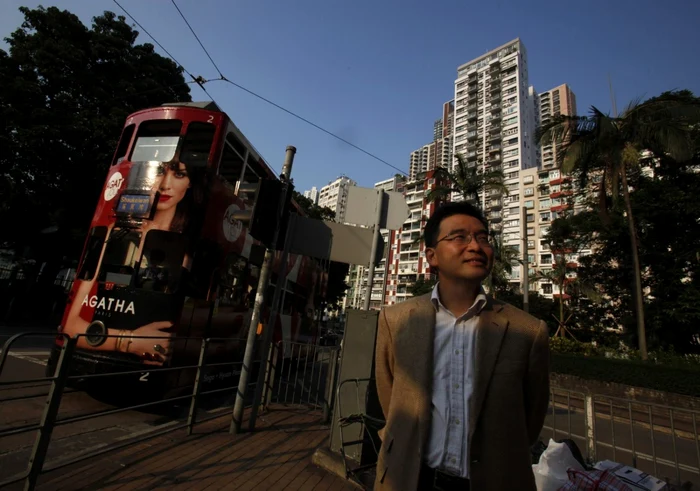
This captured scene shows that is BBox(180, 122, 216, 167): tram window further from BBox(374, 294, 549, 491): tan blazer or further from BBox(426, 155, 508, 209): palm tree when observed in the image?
BBox(426, 155, 508, 209): palm tree

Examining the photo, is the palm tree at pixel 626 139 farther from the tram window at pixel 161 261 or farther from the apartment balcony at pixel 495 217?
the apartment balcony at pixel 495 217

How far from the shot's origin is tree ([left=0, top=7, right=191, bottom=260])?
13852 millimetres

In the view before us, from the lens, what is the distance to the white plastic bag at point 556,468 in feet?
9.16

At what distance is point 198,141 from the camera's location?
6754 millimetres

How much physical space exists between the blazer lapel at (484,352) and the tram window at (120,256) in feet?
19.9

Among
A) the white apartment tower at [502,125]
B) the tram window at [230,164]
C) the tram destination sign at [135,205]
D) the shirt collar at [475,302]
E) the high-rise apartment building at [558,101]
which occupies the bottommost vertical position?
the shirt collar at [475,302]

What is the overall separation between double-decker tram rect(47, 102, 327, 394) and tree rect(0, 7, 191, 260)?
9439 mm

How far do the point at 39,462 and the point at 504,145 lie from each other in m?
76.3

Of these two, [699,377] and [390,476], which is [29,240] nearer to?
[390,476]

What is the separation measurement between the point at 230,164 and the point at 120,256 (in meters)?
2.62

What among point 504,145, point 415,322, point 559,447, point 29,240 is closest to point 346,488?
point 559,447

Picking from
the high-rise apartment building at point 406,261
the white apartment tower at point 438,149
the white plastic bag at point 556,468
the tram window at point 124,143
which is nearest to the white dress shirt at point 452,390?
the white plastic bag at point 556,468

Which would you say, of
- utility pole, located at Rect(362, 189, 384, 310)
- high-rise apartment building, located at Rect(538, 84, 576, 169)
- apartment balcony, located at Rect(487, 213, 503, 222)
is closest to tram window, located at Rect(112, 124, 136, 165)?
utility pole, located at Rect(362, 189, 384, 310)

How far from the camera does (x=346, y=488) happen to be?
330 centimetres
